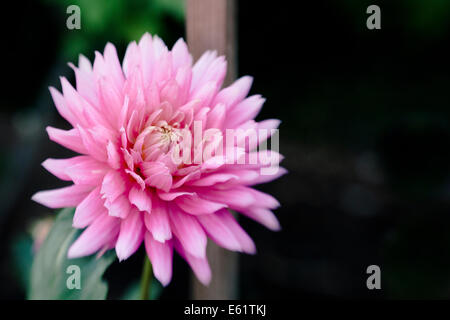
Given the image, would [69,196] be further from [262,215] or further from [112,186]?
→ [262,215]

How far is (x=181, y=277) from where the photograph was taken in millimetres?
629

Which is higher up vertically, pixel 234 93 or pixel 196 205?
pixel 234 93

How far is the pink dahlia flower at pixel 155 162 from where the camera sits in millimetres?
452

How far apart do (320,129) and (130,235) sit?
2.29 ft

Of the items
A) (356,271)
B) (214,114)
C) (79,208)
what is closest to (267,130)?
(214,114)

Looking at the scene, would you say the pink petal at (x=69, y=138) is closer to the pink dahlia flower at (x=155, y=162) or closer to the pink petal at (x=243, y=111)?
the pink dahlia flower at (x=155, y=162)

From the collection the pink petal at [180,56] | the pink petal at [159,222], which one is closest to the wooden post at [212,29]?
→ the pink petal at [180,56]

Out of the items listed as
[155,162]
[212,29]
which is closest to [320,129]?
[212,29]

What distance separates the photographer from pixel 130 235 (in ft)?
1.48

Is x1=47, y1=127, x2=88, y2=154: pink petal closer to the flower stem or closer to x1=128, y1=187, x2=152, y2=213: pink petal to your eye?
x1=128, y1=187, x2=152, y2=213: pink petal

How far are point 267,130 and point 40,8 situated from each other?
23.0 inches

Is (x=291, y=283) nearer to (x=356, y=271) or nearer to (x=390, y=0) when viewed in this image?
(x=356, y=271)

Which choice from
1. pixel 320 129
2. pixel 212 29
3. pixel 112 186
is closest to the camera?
pixel 112 186

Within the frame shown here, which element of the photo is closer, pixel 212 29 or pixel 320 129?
pixel 212 29
